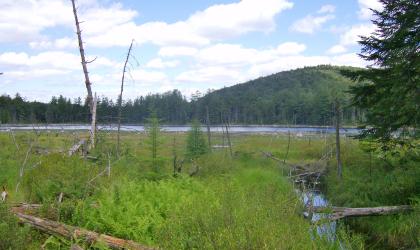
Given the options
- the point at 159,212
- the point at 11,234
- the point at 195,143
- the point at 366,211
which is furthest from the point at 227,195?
the point at 195,143

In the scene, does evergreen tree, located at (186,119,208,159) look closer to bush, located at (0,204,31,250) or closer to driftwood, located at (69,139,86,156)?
driftwood, located at (69,139,86,156)

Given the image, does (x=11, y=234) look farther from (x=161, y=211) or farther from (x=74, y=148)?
(x=74, y=148)

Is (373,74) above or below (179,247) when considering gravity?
above

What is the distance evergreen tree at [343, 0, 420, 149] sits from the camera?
13.2 metres

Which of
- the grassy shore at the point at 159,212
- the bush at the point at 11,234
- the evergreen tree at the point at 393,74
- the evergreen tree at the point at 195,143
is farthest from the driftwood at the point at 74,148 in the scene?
the evergreen tree at the point at 195,143

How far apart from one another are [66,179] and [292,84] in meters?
188

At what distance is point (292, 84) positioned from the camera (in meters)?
192

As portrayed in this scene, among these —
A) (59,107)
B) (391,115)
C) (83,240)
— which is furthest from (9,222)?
(59,107)

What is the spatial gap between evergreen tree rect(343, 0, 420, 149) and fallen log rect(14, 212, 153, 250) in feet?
31.5

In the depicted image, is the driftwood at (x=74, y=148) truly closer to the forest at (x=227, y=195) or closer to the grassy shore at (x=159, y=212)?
the forest at (x=227, y=195)

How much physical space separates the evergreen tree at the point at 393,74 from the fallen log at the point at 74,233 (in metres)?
9.59

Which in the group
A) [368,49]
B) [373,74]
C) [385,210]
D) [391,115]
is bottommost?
[385,210]

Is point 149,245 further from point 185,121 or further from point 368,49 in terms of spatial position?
point 185,121

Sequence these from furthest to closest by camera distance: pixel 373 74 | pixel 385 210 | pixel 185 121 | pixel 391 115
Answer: pixel 185 121 < pixel 373 74 < pixel 391 115 < pixel 385 210
